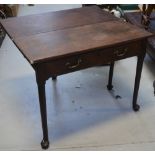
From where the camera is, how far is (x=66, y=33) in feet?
5.36

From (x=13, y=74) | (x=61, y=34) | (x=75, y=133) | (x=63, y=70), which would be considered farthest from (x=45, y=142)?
(x=13, y=74)

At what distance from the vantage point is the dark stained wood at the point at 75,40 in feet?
4.53

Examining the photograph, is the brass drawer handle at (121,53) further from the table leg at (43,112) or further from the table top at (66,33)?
the table leg at (43,112)

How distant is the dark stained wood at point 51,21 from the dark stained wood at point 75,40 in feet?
0.26

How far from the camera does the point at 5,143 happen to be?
1.72m

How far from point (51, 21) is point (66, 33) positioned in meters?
0.26

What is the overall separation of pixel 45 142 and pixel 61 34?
711 millimetres

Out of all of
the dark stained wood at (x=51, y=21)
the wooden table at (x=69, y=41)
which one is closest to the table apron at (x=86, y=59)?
the wooden table at (x=69, y=41)

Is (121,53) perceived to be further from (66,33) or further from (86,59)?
(66,33)

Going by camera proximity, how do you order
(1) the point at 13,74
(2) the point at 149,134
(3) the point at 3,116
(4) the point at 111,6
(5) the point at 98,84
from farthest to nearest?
(4) the point at 111,6
(1) the point at 13,74
(5) the point at 98,84
(3) the point at 3,116
(2) the point at 149,134

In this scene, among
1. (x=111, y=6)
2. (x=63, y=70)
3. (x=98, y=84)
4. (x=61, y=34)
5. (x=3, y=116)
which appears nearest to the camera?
(x=63, y=70)

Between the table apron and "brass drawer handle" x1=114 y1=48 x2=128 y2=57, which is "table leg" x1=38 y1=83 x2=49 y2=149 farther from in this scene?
"brass drawer handle" x1=114 y1=48 x2=128 y2=57
